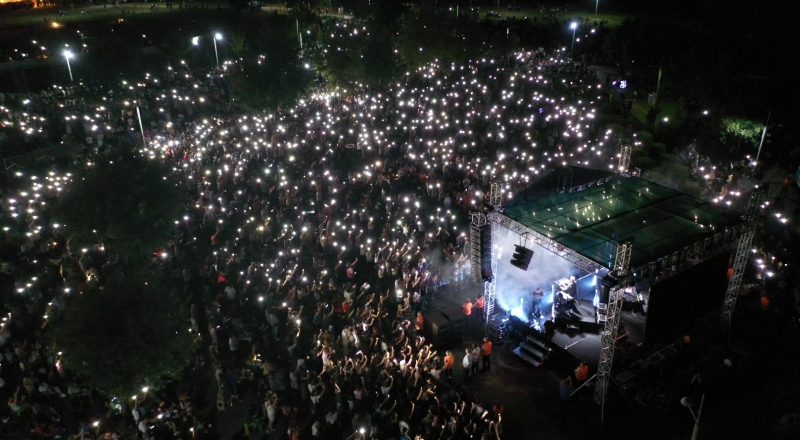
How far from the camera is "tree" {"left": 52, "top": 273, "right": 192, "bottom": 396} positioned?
368 inches

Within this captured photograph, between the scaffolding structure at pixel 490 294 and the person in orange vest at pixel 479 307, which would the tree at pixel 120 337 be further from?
the person in orange vest at pixel 479 307

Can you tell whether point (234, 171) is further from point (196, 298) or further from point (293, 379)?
point (293, 379)

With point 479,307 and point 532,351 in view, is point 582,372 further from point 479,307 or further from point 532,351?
point 479,307

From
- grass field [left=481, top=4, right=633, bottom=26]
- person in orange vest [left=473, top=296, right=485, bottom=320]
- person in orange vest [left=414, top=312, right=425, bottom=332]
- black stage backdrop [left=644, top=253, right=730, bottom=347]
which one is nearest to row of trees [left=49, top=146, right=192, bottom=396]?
person in orange vest [left=414, top=312, right=425, bottom=332]

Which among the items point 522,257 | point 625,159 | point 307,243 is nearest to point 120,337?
point 307,243

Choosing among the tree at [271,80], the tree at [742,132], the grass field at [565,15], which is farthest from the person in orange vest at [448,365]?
the grass field at [565,15]

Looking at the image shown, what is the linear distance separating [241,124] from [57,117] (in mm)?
8269

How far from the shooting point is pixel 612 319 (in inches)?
418

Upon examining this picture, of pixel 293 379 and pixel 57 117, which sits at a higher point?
pixel 57 117

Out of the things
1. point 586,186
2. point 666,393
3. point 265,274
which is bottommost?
point 666,393

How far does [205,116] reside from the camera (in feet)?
86.1

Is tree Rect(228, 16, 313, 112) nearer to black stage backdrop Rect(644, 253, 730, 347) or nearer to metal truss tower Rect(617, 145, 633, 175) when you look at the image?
metal truss tower Rect(617, 145, 633, 175)

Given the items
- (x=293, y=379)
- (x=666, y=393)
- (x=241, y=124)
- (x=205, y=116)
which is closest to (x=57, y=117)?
(x=205, y=116)

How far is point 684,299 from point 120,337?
39.6ft
